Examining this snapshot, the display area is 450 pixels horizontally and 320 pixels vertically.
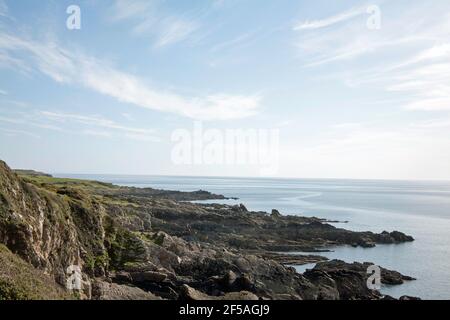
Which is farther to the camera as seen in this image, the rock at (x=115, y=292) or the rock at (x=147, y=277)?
the rock at (x=147, y=277)

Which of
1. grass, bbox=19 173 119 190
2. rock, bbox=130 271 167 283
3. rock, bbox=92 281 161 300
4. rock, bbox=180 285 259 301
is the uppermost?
grass, bbox=19 173 119 190

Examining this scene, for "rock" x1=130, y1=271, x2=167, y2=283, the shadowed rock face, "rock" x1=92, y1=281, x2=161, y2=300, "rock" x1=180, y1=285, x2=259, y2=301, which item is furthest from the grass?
"rock" x1=180, y1=285, x2=259, y2=301

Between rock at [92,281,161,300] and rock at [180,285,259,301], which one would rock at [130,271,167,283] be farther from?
rock at [180,285,259,301]

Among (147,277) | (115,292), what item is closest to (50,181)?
(147,277)

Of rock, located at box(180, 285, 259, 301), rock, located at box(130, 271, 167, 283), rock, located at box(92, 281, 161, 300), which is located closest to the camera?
rock, located at box(180, 285, 259, 301)

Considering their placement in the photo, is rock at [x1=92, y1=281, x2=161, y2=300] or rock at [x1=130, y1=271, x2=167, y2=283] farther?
rock at [x1=130, y1=271, x2=167, y2=283]

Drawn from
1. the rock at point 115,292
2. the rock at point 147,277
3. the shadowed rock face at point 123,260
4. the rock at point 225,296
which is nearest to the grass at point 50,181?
the shadowed rock face at point 123,260

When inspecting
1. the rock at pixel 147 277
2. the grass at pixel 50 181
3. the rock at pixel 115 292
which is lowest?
the rock at pixel 147 277

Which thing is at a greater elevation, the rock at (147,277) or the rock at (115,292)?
the rock at (115,292)

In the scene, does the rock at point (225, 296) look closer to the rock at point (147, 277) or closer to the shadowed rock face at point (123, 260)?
the shadowed rock face at point (123, 260)

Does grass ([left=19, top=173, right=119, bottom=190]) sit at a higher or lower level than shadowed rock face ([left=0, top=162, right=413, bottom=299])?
higher

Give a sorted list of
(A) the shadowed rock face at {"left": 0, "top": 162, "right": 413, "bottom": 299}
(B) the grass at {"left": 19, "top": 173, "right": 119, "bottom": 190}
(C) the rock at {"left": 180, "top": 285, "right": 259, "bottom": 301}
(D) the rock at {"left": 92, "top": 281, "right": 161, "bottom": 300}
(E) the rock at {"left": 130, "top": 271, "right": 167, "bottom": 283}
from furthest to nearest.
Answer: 1. (B) the grass at {"left": 19, "top": 173, "right": 119, "bottom": 190}
2. (E) the rock at {"left": 130, "top": 271, "right": 167, "bottom": 283}
3. (D) the rock at {"left": 92, "top": 281, "right": 161, "bottom": 300}
4. (A) the shadowed rock face at {"left": 0, "top": 162, "right": 413, "bottom": 299}
5. (C) the rock at {"left": 180, "top": 285, "right": 259, "bottom": 301}
